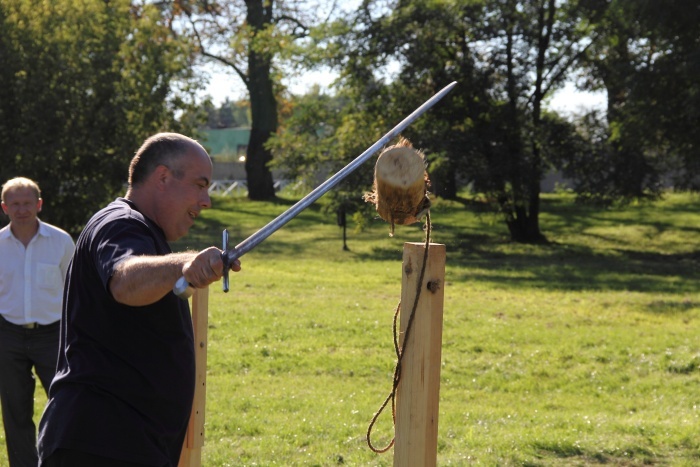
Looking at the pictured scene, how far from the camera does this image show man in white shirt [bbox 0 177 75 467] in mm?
6332

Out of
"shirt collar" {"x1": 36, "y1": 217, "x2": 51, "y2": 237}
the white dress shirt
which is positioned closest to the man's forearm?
the white dress shirt

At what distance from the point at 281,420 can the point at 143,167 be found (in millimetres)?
4839

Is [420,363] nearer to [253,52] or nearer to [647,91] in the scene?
[647,91]

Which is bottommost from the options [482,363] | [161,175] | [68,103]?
[482,363]

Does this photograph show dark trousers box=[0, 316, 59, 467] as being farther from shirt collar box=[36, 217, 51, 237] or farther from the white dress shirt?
shirt collar box=[36, 217, 51, 237]

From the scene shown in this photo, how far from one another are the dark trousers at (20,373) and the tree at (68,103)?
1836 centimetres

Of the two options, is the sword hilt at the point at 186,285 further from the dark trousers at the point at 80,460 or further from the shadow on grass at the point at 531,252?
the shadow on grass at the point at 531,252

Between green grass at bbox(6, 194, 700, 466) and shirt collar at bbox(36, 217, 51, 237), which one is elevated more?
shirt collar at bbox(36, 217, 51, 237)

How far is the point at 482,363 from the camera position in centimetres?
1041

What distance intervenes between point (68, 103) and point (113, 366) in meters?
22.4

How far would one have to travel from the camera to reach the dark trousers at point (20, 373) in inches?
249

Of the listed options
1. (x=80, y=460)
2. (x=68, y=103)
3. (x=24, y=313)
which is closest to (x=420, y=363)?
(x=80, y=460)

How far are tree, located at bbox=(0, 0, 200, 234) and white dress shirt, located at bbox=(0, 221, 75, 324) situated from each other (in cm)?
1816

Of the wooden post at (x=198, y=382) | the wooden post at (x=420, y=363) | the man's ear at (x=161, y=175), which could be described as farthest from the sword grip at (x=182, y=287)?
the wooden post at (x=198, y=382)
